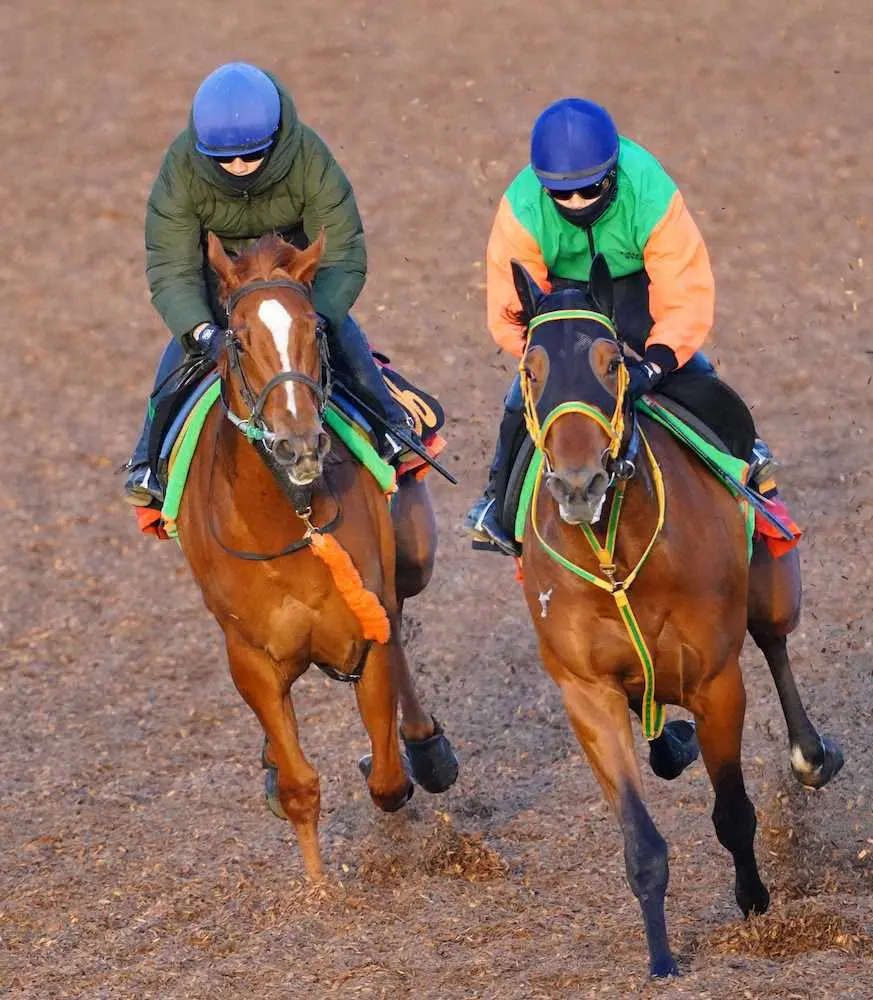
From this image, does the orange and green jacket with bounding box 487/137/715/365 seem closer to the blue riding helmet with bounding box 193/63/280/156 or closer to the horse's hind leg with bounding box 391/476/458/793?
the blue riding helmet with bounding box 193/63/280/156

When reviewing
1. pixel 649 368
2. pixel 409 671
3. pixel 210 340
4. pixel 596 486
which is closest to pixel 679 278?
pixel 649 368

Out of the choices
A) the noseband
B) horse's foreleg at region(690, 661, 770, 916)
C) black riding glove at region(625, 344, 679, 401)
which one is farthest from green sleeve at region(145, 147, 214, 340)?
horse's foreleg at region(690, 661, 770, 916)

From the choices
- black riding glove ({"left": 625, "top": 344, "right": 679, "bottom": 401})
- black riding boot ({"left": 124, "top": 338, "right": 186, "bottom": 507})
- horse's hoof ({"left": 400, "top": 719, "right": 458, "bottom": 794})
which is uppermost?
black riding glove ({"left": 625, "top": 344, "right": 679, "bottom": 401})

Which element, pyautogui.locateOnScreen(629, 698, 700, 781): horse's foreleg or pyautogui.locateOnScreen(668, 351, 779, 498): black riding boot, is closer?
pyautogui.locateOnScreen(668, 351, 779, 498): black riding boot

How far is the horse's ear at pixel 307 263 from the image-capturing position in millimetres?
6566

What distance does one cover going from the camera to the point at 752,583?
7.48 m

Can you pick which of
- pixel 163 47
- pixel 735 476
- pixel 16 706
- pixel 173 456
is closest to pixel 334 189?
pixel 173 456

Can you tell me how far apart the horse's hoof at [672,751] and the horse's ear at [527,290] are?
7.72 ft

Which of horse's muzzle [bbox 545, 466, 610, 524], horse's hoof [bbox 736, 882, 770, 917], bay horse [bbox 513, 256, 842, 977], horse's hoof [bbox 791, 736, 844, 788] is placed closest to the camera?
horse's muzzle [bbox 545, 466, 610, 524]

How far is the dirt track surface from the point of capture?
7016 millimetres

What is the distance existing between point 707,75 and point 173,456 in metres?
10.9

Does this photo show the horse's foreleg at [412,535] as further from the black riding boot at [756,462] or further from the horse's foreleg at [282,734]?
the black riding boot at [756,462]

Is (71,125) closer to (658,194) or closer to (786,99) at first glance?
(786,99)

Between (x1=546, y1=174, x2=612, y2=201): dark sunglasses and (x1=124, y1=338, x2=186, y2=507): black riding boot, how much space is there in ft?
6.18
